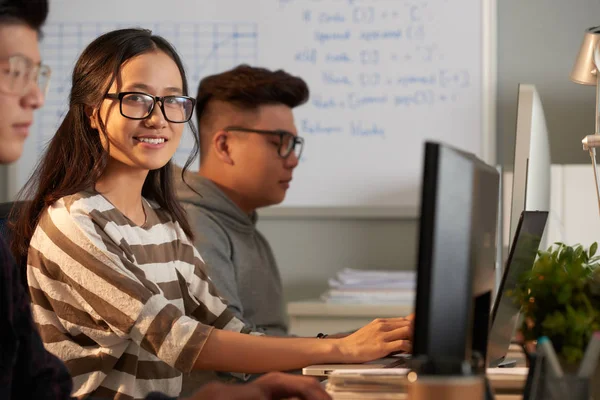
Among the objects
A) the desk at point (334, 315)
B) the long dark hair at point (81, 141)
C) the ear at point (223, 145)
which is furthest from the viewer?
the desk at point (334, 315)

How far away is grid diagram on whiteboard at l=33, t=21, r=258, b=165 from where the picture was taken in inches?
116

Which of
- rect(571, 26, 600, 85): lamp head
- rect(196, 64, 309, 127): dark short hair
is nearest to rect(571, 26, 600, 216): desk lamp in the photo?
rect(571, 26, 600, 85): lamp head

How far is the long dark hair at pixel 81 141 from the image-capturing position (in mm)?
1453

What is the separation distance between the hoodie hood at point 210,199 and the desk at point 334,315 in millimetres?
448

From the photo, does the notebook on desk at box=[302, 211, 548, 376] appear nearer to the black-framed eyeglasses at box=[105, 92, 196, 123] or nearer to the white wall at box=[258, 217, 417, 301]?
the black-framed eyeglasses at box=[105, 92, 196, 123]

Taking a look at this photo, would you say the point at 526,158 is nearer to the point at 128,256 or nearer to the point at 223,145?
the point at 128,256

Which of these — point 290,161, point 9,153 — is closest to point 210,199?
point 290,161

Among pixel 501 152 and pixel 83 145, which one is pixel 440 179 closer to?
pixel 83 145

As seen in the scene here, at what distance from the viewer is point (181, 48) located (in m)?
2.99

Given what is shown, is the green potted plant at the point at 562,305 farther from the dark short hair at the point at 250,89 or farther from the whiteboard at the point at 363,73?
the whiteboard at the point at 363,73

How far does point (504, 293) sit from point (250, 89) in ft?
3.96

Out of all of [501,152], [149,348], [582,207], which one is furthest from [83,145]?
[501,152]

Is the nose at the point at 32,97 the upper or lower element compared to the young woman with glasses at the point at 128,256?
upper

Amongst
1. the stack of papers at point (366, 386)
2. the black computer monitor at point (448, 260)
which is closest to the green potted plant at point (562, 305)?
the black computer monitor at point (448, 260)
